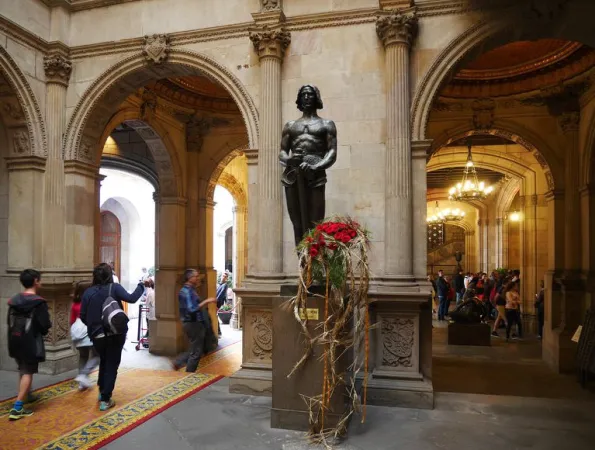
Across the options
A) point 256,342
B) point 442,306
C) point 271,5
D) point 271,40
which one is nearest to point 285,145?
point 271,40

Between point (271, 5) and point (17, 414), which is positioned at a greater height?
point (271, 5)

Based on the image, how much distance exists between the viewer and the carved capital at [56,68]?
26.2ft

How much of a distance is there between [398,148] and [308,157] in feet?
5.32

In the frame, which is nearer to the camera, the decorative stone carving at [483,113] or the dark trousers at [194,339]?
the dark trousers at [194,339]

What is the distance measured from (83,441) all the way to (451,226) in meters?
25.0

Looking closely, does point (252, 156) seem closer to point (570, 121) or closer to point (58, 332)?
point (58, 332)

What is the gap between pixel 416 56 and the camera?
263 inches

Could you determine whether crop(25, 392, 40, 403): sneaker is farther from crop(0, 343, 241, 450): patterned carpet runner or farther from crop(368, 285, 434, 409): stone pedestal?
crop(368, 285, 434, 409): stone pedestal

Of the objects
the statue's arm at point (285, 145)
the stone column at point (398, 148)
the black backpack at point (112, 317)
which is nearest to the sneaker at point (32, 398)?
the black backpack at point (112, 317)

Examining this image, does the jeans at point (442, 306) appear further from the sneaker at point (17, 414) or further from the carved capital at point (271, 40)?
the sneaker at point (17, 414)

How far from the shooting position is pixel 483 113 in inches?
415

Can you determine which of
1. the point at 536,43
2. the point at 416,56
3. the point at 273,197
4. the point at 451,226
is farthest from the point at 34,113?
the point at 451,226

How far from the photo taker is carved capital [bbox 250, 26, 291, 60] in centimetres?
695

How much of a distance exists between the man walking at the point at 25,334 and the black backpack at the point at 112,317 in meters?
0.68
